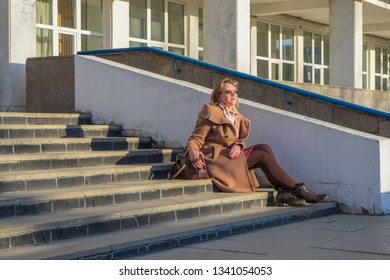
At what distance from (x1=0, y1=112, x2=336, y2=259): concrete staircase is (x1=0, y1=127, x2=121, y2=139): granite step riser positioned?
1 cm

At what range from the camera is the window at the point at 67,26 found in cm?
1736

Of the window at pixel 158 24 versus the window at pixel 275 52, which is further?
the window at pixel 275 52

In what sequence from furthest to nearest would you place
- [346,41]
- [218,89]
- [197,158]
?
[346,41] → [218,89] → [197,158]

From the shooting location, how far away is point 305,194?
28.6ft

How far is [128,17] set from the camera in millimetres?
20031

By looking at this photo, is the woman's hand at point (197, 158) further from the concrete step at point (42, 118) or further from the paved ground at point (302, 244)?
the concrete step at point (42, 118)

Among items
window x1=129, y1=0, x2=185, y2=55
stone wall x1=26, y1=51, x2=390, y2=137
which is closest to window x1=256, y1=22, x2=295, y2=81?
window x1=129, y1=0, x2=185, y2=55

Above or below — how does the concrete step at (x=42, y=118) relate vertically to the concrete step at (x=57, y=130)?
above

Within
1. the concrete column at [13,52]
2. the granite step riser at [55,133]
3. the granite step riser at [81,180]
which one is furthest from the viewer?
the concrete column at [13,52]

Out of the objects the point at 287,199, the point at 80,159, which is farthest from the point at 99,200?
the point at 287,199

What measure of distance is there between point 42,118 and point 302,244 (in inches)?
192

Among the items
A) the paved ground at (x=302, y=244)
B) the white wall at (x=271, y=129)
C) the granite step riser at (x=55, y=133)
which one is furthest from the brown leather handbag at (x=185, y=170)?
the granite step riser at (x=55, y=133)

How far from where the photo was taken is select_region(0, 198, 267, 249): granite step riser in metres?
5.91

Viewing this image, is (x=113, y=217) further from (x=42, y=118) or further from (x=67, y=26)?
(x=67, y=26)
